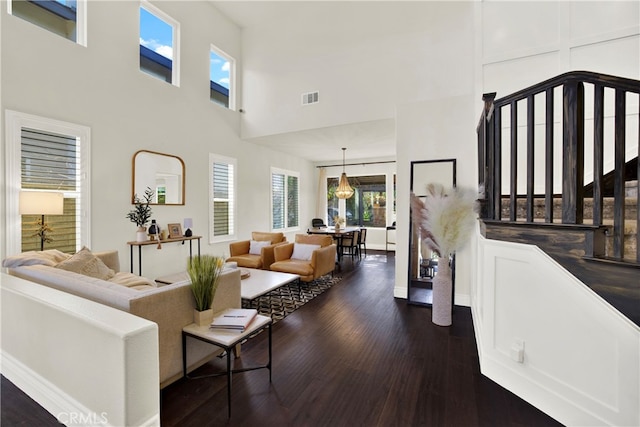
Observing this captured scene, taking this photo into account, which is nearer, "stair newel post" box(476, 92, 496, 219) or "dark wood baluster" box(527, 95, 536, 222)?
"dark wood baluster" box(527, 95, 536, 222)

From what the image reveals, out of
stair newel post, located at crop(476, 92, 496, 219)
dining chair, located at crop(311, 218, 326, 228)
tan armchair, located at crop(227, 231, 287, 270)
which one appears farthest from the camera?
dining chair, located at crop(311, 218, 326, 228)

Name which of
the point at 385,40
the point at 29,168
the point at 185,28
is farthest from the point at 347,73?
the point at 29,168

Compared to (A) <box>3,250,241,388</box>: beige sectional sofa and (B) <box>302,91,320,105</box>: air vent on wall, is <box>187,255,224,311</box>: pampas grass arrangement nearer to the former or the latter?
(A) <box>3,250,241,388</box>: beige sectional sofa

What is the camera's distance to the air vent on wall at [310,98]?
214 inches

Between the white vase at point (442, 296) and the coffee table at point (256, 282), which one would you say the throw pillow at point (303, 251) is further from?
the white vase at point (442, 296)

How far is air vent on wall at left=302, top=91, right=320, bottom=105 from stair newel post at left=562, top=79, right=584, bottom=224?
4.32 metres

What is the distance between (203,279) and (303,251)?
2979 mm

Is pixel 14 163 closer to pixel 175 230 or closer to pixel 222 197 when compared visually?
pixel 175 230

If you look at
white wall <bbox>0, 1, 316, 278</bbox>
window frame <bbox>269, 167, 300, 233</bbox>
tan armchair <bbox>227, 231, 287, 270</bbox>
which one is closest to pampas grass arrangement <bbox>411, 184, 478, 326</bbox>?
tan armchair <bbox>227, 231, 287, 270</bbox>

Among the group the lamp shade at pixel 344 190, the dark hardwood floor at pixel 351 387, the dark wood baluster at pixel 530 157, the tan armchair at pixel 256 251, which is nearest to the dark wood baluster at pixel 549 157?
the dark wood baluster at pixel 530 157

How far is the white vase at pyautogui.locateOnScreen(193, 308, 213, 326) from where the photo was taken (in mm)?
2057

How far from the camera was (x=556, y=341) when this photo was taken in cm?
183

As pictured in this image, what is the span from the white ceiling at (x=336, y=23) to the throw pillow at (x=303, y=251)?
231 cm

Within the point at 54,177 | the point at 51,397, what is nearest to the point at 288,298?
the point at 51,397
